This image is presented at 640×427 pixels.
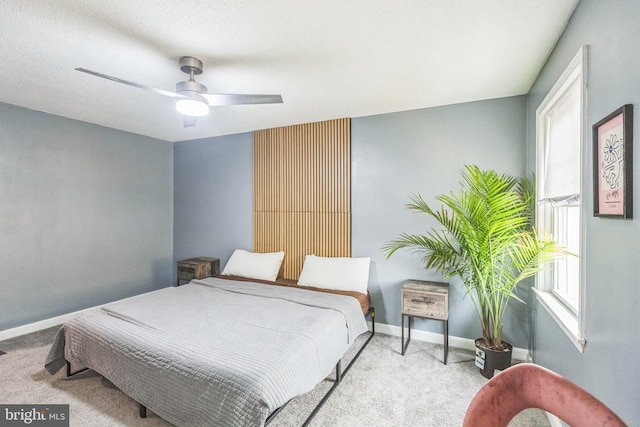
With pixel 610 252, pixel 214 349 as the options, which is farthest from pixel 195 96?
pixel 610 252

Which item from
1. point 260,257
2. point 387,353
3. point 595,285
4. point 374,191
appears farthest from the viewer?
point 260,257

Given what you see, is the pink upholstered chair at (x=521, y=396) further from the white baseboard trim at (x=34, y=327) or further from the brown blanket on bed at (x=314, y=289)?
the white baseboard trim at (x=34, y=327)

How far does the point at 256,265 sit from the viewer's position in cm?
378

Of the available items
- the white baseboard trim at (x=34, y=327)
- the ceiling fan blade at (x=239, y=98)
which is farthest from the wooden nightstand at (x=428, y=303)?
the white baseboard trim at (x=34, y=327)

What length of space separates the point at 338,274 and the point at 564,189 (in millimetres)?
2148

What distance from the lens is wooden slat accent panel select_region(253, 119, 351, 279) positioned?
3600 millimetres

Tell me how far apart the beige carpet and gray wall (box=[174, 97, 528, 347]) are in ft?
1.84

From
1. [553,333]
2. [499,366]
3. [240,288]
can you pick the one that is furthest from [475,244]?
[240,288]

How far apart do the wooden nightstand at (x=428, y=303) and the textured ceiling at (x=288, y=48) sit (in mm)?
1896

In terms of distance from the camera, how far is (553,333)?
2.00 m

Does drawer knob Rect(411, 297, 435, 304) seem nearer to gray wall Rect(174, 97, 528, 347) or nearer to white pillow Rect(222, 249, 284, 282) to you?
gray wall Rect(174, 97, 528, 347)

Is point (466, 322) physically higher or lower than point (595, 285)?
lower

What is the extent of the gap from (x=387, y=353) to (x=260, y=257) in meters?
1.94

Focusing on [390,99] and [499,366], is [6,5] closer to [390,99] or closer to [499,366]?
[390,99]
